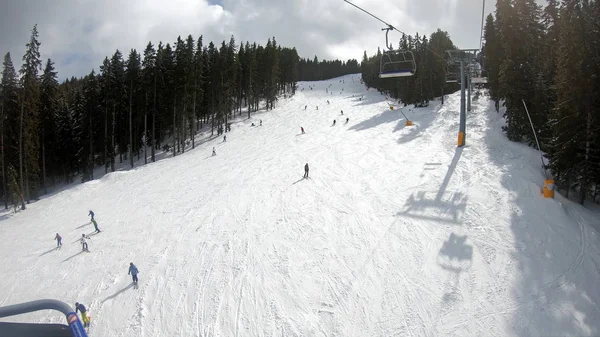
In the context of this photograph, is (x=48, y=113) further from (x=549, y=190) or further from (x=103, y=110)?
(x=549, y=190)

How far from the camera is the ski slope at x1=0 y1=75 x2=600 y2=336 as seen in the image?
11.3m

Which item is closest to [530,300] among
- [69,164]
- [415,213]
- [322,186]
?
[415,213]

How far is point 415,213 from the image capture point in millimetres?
17234

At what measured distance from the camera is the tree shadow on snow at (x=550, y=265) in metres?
10.3

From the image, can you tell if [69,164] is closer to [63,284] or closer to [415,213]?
[63,284]

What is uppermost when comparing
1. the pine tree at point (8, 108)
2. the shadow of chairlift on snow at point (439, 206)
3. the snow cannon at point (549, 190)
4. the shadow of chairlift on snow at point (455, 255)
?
the pine tree at point (8, 108)

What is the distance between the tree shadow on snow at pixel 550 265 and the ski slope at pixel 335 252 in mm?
51

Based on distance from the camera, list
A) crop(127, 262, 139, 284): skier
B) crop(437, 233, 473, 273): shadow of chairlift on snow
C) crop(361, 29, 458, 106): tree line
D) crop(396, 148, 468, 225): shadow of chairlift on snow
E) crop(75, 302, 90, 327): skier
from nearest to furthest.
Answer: crop(75, 302, 90, 327): skier, crop(437, 233, 473, 273): shadow of chairlift on snow, crop(127, 262, 139, 284): skier, crop(396, 148, 468, 225): shadow of chairlift on snow, crop(361, 29, 458, 106): tree line

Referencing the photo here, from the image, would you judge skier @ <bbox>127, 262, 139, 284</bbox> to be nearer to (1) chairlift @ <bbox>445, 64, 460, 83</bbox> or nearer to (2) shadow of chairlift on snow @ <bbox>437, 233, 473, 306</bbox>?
(2) shadow of chairlift on snow @ <bbox>437, 233, 473, 306</bbox>

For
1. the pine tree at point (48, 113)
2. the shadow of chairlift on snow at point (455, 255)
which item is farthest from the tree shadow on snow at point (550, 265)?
the pine tree at point (48, 113)

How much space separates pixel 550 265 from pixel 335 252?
8106mm

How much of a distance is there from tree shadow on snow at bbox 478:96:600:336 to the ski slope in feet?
0.17

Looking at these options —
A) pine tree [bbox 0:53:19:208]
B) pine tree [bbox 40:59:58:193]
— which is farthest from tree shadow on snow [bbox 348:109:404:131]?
pine tree [bbox 40:59:58:193]

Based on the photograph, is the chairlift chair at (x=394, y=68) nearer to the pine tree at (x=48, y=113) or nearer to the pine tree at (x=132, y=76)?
the pine tree at (x=132, y=76)
